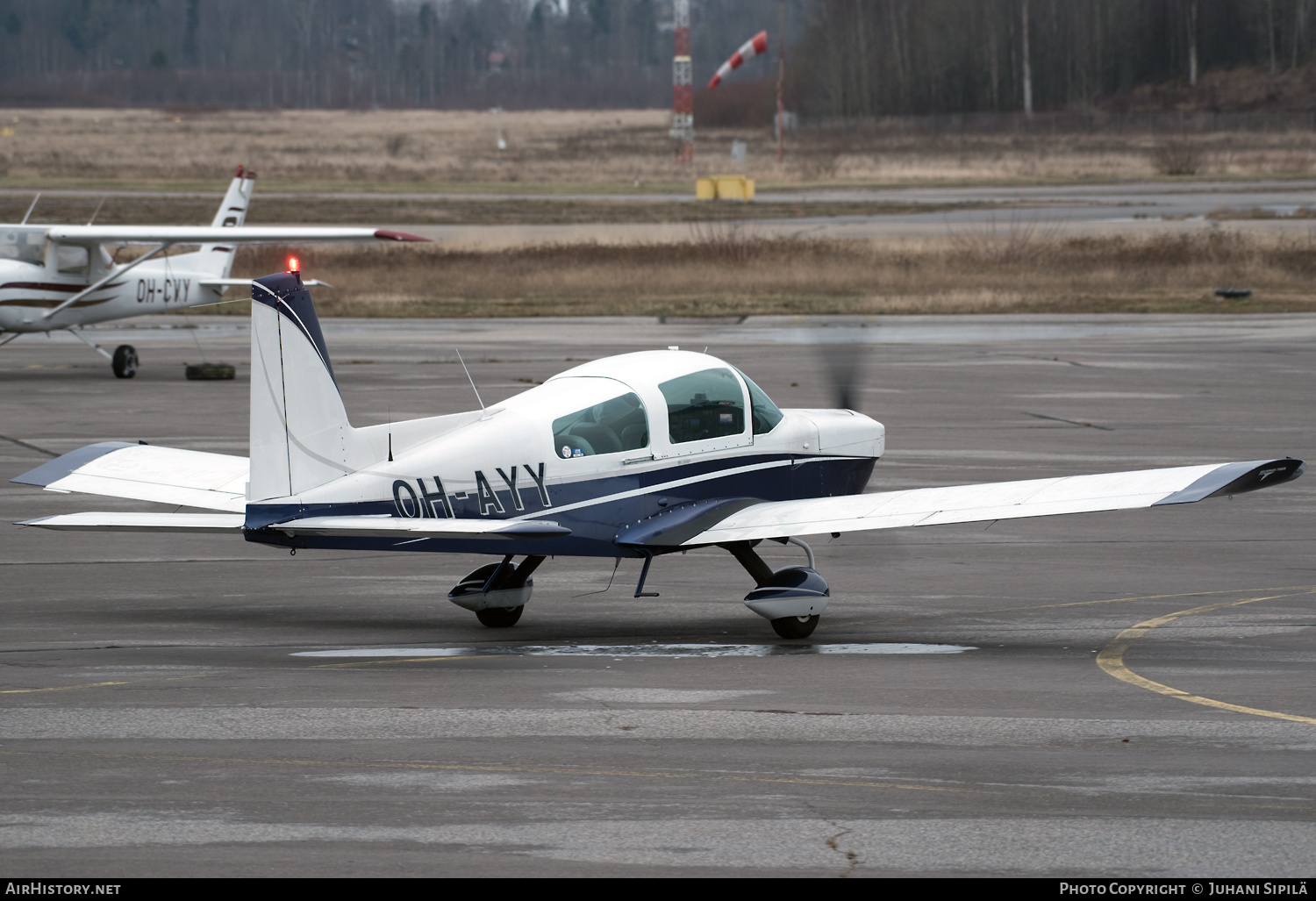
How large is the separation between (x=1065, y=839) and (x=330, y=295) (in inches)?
1545

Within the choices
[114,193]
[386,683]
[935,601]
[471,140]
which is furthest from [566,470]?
[471,140]

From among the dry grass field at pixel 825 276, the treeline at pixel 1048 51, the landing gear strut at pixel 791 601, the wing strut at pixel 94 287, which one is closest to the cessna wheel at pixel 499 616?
the landing gear strut at pixel 791 601

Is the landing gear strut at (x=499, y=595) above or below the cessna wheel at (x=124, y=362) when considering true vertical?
below

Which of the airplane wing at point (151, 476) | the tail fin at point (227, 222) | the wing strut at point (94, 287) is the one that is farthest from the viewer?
the tail fin at point (227, 222)

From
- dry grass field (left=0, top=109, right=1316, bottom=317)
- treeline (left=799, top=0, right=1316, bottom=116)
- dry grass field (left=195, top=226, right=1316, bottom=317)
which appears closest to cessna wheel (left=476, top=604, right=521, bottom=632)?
dry grass field (left=195, top=226, right=1316, bottom=317)

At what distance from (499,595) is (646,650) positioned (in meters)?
1.39

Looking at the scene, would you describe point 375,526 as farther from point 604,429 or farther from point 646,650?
point 646,650

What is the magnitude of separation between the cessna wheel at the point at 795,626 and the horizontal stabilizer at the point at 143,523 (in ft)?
12.9

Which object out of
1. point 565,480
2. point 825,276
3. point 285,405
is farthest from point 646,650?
point 825,276

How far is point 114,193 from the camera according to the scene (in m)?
72.1

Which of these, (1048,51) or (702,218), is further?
(1048,51)

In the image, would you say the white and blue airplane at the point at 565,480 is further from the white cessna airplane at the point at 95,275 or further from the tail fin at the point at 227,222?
the tail fin at the point at 227,222

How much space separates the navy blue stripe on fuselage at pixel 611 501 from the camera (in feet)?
34.4

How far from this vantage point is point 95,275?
29156 mm
